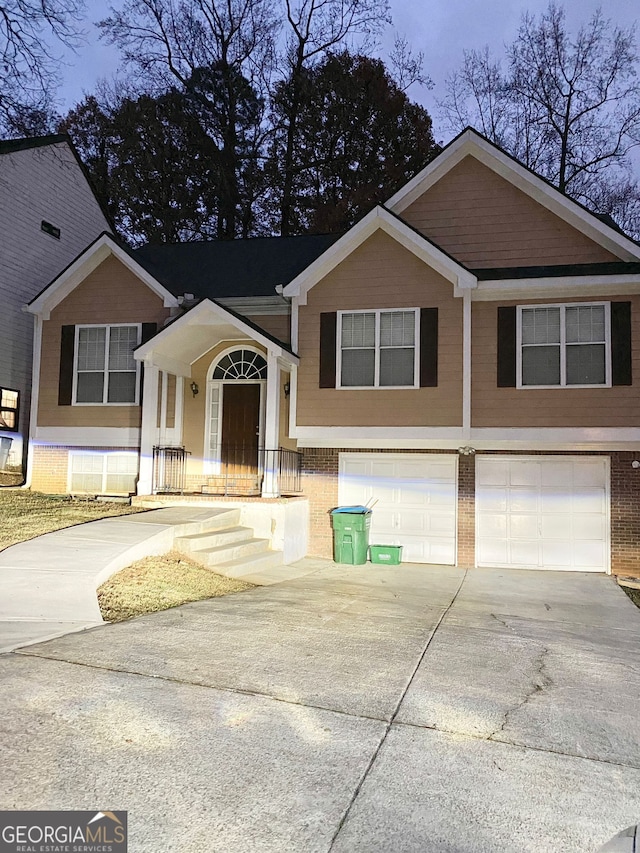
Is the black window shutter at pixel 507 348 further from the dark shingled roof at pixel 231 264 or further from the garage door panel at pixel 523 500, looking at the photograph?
the dark shingled roof at pixel 231 264

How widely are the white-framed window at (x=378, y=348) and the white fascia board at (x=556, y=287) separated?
1.37 metres

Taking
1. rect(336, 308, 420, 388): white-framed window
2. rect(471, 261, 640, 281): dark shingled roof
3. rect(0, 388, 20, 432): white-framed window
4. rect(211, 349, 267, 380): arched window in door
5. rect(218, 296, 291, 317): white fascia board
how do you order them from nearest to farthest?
rect(471, 261, 640, 281): dark shingled roof < rect(336, 308, 420, 388): white-framed window < rect(218, 296, 291, 317): white fascia board < rect(211, 349, 267, 380): arched window in door < rect(0, 388, 20, 432): white-framed window

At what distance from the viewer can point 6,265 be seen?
46.2 ft

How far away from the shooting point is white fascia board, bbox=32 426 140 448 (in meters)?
13.0

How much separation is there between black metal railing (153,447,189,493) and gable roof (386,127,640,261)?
6.62 meters

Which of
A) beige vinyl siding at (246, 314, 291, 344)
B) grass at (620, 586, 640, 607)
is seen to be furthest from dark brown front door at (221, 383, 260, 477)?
grass at (620, 586, 640, 607)

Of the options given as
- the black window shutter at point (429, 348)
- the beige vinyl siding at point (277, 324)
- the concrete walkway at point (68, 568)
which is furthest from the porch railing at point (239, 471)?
the black window shutter at point (429, 348)

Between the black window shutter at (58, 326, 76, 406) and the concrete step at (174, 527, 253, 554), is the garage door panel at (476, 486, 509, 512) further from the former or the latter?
the black window shutter at (58, 326, 76, 406)

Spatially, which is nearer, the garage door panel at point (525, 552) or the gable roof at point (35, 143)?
the garage door panel at point (525, 552)

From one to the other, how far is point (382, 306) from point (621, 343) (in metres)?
4.22

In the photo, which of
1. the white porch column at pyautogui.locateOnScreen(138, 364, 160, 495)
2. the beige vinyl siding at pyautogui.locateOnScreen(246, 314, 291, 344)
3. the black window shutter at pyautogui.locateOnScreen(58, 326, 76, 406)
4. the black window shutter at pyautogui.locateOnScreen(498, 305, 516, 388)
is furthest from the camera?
the black window shutter at pyautogui.locateOnScreen(58, 326, 76, 406)

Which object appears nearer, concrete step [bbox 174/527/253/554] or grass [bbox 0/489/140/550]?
grass [bbox 0/489/140/550]

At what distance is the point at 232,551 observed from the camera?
9.55 m

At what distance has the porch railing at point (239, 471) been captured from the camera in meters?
11.9
